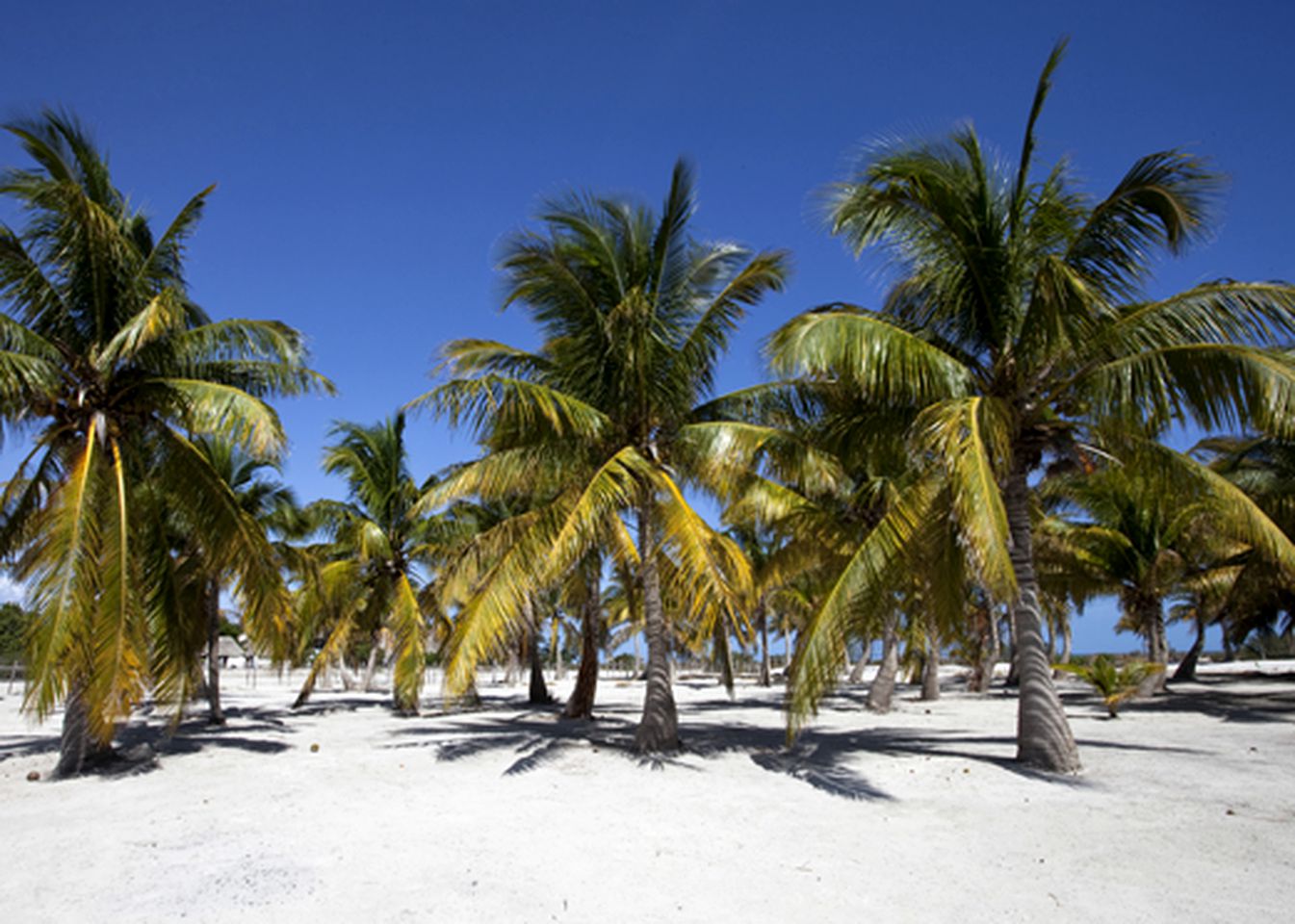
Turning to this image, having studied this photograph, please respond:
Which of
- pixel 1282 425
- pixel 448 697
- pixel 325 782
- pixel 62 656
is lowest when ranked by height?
pixel 325 782

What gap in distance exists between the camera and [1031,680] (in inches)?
363

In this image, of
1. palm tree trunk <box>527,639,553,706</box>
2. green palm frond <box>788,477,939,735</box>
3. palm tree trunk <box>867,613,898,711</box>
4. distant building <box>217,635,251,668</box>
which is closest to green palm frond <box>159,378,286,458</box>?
green palm frond <box>788,477,939,735</box>

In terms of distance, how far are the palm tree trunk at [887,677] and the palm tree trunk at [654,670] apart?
8.62m

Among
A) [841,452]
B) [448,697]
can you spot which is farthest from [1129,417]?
[448,697]

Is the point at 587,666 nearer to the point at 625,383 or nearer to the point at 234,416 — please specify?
the point at 625,383

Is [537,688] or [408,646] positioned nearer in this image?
[408,646]

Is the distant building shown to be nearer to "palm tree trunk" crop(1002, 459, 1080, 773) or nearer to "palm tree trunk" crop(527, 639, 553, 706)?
"palm tree trunk" crop(527, 639, 553, 706)

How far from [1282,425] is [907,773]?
551 centimetres

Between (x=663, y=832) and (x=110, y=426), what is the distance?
320 inches

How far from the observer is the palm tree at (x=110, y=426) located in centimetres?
813

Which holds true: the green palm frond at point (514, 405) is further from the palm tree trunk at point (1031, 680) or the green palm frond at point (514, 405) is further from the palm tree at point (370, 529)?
the palm tree at point (370, 529)

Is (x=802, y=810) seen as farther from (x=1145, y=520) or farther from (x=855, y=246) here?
(x=1145, y=520)

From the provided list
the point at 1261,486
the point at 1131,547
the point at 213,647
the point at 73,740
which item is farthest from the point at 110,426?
the point at 1131,547

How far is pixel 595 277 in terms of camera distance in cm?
1131
